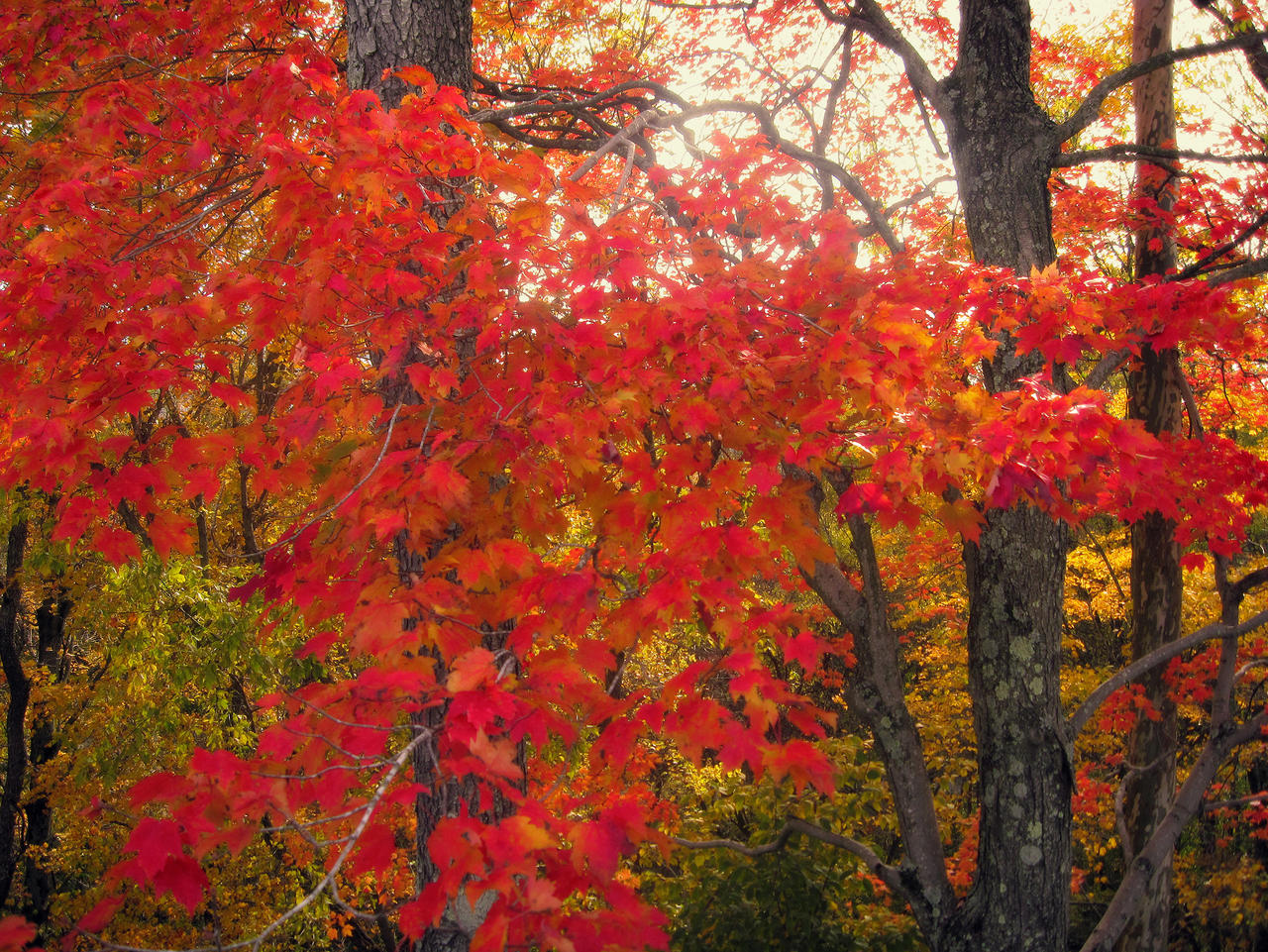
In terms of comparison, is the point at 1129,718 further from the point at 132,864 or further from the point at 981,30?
the point at 132,864

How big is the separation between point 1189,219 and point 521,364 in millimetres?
6626

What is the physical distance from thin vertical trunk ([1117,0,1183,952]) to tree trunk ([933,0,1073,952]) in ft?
9.31

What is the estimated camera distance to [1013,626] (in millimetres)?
3947

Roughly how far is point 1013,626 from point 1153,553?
3542mm

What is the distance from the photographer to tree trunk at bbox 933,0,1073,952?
382cm

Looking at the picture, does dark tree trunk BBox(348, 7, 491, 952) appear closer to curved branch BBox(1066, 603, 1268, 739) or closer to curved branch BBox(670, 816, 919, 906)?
curved branch BBox(670, 816, 919, 906)

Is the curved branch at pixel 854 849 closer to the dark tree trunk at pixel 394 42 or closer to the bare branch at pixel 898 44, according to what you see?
the dark tree trunk at pixel 394 42

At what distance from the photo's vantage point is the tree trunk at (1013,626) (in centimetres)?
382

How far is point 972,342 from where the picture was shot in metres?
3.14

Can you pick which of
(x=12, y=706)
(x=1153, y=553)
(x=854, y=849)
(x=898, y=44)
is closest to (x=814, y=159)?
(x=898, y=44)

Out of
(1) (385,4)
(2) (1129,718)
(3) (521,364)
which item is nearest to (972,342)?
(3) (521,364)

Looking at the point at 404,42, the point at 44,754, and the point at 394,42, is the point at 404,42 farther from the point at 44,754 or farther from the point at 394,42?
the point at 44,754

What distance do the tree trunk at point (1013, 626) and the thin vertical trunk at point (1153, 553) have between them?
112 inches

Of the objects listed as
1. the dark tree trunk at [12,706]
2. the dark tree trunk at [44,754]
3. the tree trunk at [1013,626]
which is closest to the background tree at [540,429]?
the tree trunk at [1013,626]
